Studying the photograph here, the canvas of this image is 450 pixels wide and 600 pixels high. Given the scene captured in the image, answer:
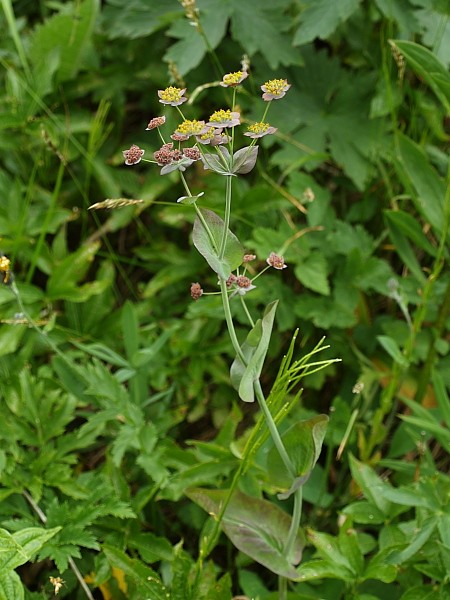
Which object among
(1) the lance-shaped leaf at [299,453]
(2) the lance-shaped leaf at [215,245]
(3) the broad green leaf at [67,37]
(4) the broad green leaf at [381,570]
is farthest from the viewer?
(3) the broad green leaf at [67,37]

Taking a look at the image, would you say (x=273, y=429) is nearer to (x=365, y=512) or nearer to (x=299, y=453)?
(x=299, y=453)

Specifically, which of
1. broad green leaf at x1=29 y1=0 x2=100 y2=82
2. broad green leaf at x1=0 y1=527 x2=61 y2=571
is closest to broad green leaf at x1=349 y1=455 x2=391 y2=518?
broad green leaf at x1=0 y1=527 x2=61 y2=571

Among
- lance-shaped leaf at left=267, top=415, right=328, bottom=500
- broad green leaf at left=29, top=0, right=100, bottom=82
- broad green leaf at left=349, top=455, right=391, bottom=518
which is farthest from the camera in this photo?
broad green leaf at left=29, top=0, right=100, bottom=82

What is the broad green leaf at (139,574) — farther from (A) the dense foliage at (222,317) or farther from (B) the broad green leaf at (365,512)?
(B) the broad green leaf at (365,512)

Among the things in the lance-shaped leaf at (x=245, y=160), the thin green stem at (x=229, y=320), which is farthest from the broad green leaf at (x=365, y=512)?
the lance-shaped leaf at (x=245, y=160)

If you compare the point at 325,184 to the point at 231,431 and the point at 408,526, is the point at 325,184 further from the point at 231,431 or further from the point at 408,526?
the point at 408,526

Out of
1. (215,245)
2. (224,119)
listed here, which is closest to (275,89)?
(224,119)

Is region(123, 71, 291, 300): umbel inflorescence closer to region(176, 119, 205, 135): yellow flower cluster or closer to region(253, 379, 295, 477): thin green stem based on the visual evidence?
region(176, 119, 205, 135): yellow flower cluster
